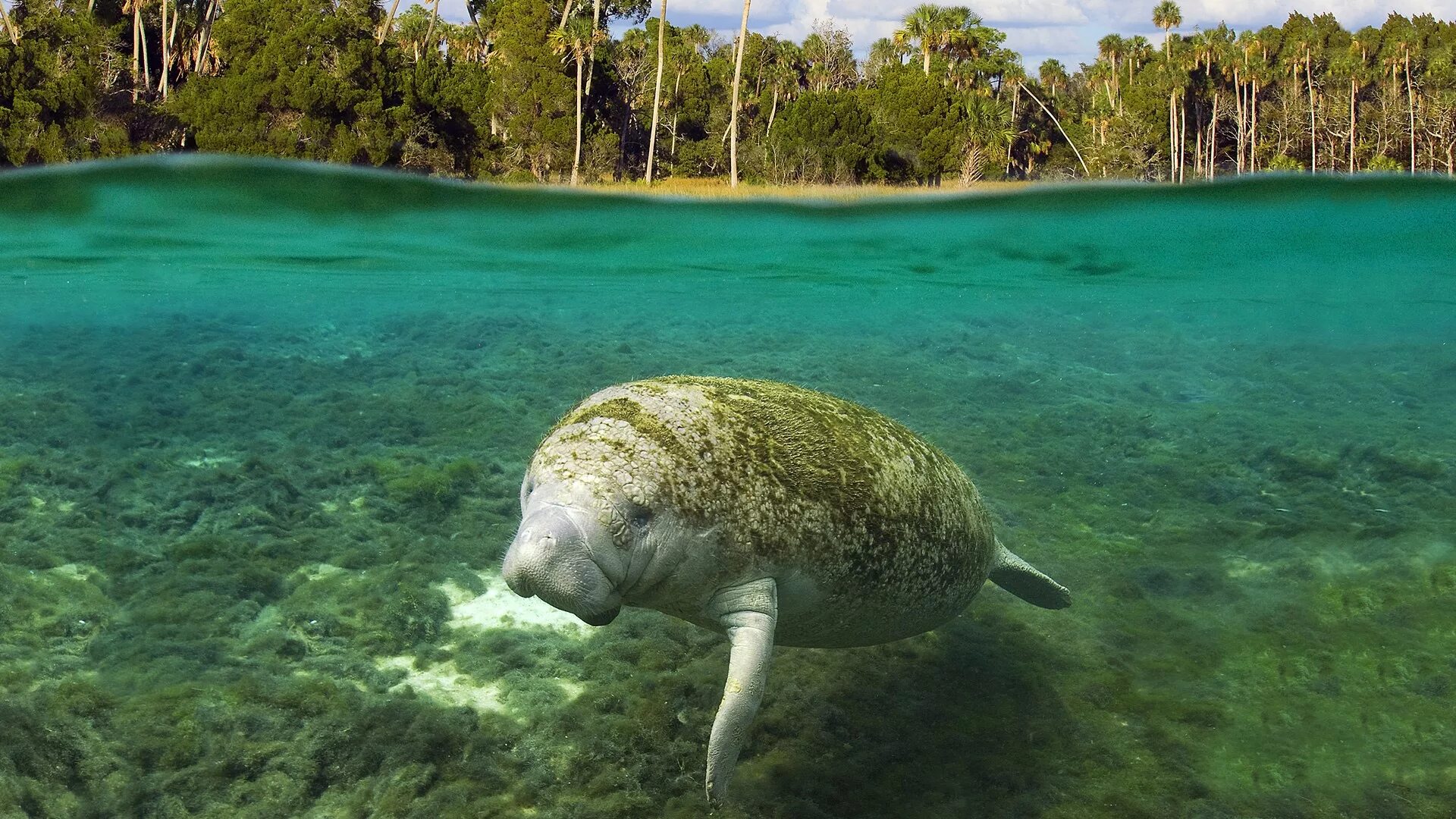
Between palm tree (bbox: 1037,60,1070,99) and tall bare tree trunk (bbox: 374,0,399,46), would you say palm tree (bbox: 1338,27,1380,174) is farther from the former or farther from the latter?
tall bare tree trunk (bbox: 374,0,399,46)

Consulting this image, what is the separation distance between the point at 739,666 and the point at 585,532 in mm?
638

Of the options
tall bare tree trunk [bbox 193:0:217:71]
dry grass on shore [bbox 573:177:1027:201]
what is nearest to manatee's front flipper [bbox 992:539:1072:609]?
dry grass on shore [bbox 573:177:1027:201]

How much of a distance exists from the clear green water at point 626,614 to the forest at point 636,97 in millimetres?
8780

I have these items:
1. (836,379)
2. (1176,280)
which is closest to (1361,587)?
(836,379)

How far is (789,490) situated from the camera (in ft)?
10.6

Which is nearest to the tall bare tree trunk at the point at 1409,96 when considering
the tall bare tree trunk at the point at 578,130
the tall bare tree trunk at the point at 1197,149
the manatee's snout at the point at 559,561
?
the tall bare tree trunk at the point at 1197,149

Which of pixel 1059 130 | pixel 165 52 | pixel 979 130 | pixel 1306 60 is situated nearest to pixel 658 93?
pixel 979 130

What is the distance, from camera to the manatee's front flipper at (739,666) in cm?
292

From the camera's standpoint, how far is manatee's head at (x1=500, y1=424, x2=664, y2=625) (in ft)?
8.80

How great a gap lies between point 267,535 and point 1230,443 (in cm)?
820

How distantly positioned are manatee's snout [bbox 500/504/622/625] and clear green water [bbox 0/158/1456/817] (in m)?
1.33

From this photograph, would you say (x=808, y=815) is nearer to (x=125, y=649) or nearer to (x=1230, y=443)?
(x=125, y=649)

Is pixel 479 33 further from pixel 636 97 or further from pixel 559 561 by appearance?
pixel 559 561

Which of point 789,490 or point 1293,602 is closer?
point 789,490
